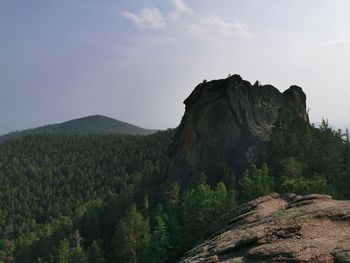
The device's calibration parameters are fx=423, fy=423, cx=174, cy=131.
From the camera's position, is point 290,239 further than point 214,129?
No

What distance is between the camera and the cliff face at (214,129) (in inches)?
3639

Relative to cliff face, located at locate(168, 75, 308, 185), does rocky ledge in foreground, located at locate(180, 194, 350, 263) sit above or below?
below

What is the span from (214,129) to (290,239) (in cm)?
7116

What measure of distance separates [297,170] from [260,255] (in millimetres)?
40589

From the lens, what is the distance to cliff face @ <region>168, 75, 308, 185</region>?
92.4m

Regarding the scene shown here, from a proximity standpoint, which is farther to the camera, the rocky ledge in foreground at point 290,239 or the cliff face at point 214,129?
the cliff face at point 214,129

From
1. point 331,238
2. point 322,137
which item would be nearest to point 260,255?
point 331,238

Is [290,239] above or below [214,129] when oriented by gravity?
below

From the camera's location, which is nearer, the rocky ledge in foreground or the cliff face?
the rocky ledge in foreground

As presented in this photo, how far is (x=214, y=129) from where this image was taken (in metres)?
94.9

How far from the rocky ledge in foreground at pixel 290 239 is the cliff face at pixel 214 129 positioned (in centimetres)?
5982

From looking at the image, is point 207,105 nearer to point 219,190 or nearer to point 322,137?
point 322,137

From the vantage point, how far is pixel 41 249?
117312 mm

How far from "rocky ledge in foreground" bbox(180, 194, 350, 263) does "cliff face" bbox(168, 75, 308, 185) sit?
59.8 meters
